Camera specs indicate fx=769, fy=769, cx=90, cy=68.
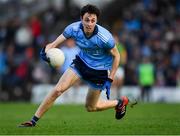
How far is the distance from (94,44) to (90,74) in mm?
701

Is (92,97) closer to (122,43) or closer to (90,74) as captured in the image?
(90,74)

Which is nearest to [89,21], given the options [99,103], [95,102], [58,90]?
[58,90]

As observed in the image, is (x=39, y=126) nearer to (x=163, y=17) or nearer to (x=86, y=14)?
(x=86, y=14)

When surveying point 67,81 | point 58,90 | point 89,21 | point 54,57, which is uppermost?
point 89,21

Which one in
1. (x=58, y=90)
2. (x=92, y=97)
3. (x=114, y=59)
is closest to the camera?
(x=58, y=90)

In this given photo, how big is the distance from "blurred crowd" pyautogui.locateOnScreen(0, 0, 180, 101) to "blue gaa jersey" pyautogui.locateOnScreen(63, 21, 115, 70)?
14171 mm

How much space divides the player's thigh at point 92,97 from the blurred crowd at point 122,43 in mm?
13855

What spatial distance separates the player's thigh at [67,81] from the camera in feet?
49.0

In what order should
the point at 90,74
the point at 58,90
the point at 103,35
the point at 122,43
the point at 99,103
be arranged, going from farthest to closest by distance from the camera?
the point at 122,43, the point at 99,103, the point at 90,74, the point at 103,35, the point at 58,90

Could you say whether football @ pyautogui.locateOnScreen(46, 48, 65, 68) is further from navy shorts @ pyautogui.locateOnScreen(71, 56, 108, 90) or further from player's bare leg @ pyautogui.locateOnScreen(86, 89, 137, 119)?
player's bare leg @ pyautogui.locateOnScreen(86, 89, 137, 119)

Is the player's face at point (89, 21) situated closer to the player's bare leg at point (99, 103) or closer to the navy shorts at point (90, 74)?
the navy shorts at point (90, 74)

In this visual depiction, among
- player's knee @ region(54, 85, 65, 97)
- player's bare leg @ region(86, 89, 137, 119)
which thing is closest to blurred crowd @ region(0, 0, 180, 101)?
player's bare leg @ region(86, 89, 137, 119)

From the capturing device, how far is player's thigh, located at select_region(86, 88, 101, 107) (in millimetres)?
15652

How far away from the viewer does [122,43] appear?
32281mm
